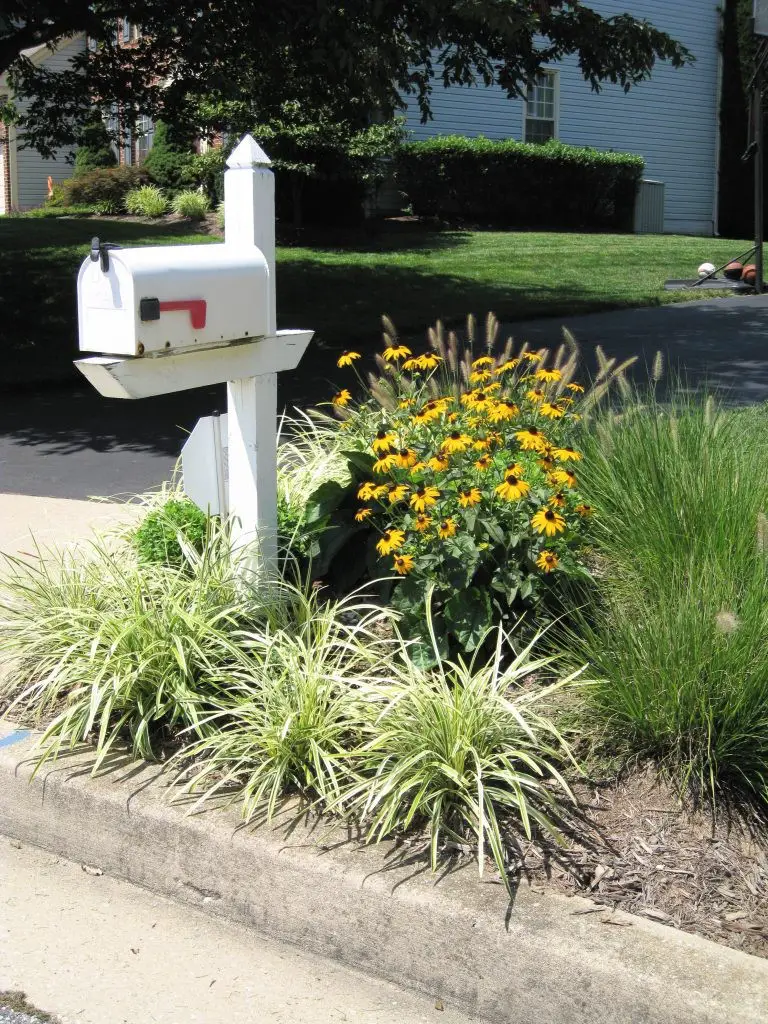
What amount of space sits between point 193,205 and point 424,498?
61.7 ft

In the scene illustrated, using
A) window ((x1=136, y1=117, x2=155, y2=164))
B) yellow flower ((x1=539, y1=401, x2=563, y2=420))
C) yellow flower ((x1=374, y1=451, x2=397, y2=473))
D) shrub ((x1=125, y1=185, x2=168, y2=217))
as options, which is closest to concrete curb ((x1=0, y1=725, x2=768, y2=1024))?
yellow flower ((x1=374, y1=451, x2=397, y2=473))

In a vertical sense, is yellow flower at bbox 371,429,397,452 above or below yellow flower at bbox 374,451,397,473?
above

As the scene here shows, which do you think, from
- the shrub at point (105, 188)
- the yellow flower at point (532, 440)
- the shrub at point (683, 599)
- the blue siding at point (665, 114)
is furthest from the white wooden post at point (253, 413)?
the shrub at point (105, 188)

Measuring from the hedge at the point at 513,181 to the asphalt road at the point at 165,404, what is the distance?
9957 millimetres

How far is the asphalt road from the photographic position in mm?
7160

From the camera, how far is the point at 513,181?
2262cm

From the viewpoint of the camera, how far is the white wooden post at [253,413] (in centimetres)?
381

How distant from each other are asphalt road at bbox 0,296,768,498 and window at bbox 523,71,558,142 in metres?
13.4

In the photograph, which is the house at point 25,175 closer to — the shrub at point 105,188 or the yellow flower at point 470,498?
the shrub at point 105,188

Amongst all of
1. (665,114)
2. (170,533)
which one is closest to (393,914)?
(170,533)

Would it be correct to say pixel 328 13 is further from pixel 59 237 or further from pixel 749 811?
pixel 59 237

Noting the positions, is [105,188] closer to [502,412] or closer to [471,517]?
[502,412]

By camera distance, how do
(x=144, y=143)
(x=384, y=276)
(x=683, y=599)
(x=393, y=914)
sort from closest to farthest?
(x=393, y=914) < (x=683, y=599) < (x=384, y=276) < (x=144, y=143)

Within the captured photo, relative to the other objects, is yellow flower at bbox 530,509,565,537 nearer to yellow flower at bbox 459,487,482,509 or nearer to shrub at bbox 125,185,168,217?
yellow flower at bbox 459,487,482,509
